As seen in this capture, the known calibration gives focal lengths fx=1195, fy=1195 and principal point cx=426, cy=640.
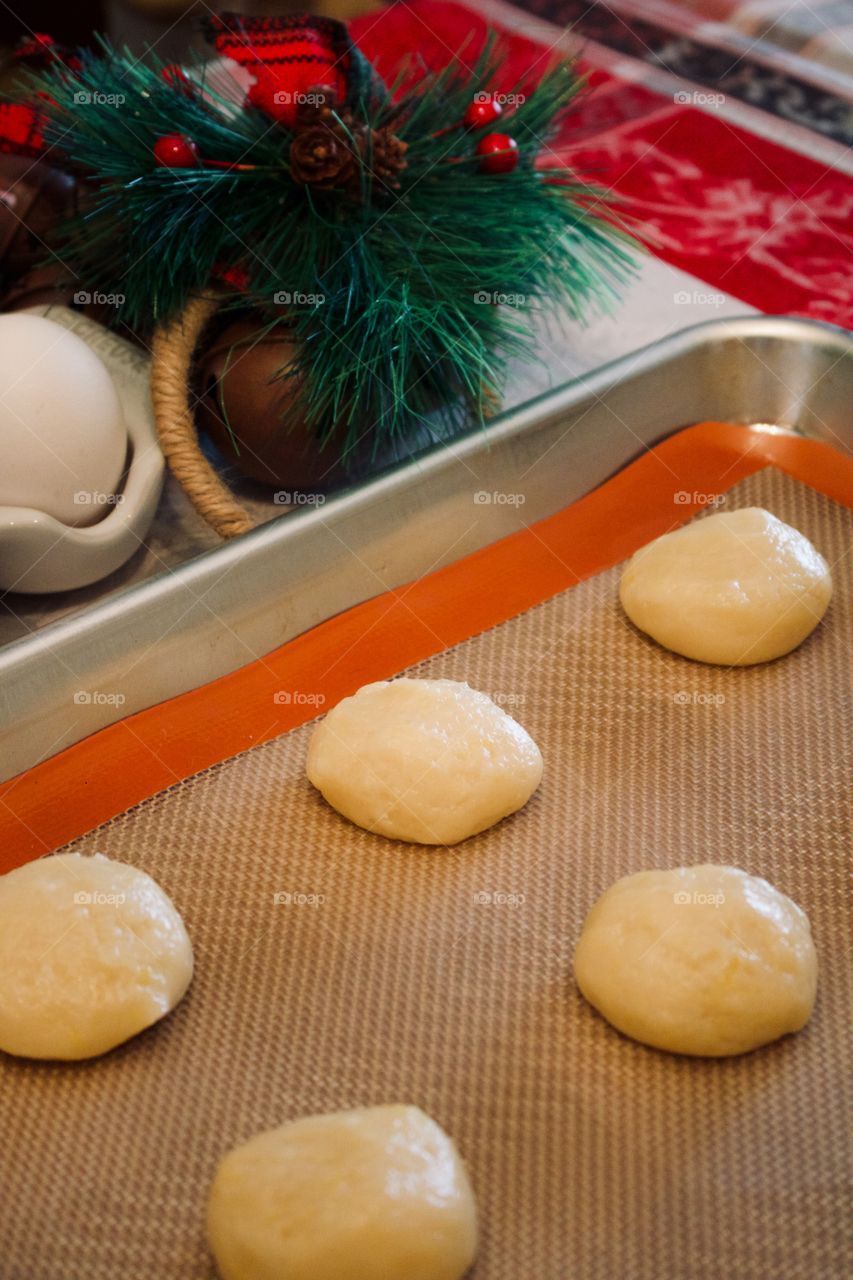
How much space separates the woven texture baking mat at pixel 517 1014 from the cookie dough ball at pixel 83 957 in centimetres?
3

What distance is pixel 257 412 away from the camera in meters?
1.23

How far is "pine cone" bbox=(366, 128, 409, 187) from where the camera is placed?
3.94 feet

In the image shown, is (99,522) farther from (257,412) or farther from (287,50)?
(287,50)

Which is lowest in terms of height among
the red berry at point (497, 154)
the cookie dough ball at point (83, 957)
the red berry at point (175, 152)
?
the cookie dough ball at point (83, 957)

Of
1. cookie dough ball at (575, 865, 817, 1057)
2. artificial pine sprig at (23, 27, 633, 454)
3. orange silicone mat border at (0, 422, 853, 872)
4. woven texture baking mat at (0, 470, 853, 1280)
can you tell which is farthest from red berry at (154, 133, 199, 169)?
cookie dough ball at (575, 865, 817, 1057)

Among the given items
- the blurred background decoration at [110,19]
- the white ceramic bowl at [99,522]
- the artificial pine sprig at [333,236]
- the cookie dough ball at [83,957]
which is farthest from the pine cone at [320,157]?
the blurred background decoration at [110,19]

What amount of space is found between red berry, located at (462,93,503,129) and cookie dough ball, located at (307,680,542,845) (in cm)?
64

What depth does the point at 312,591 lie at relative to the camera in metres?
1.16

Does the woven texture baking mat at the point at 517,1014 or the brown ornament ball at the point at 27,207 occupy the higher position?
the brown ornament ball at the point at 27,207

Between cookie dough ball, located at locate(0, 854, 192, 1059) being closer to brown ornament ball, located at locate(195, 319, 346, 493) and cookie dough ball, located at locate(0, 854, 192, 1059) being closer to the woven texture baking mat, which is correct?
the woven texture baking mat

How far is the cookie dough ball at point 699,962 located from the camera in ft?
2.88

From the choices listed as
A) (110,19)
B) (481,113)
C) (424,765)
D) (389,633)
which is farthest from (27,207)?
(110,19)

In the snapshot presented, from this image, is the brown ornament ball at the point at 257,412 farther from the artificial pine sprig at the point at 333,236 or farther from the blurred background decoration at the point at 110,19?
the blurred background decoration at the point at 110,19

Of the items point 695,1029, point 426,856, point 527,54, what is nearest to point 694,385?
point 426,856
